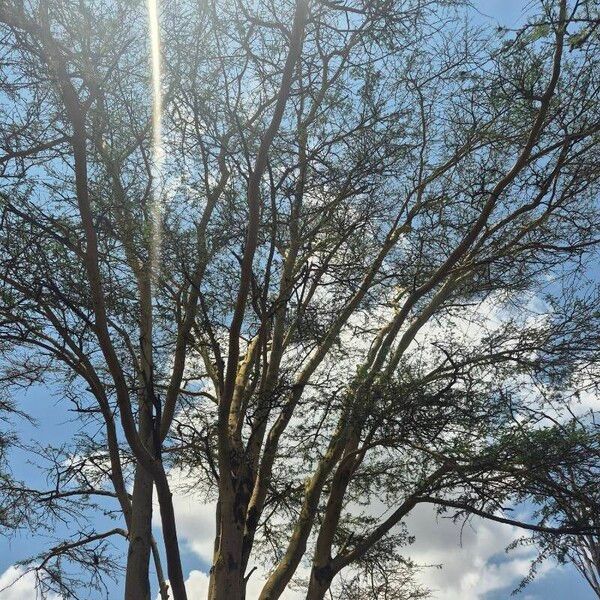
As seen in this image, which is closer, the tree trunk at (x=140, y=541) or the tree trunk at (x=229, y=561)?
the tree trunk at (x=229, y=561)

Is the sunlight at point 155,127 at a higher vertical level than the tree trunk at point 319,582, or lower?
higher

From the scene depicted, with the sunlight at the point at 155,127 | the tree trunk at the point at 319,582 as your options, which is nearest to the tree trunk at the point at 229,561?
the tree trunk at the point at 319,582

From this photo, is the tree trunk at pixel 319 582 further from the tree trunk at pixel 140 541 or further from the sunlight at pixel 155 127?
the sunlight at pixel 155 127

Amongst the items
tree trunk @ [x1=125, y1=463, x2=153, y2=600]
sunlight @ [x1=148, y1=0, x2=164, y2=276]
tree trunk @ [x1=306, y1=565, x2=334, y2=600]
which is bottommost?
tree trunk @ [x1=306, y1=565, x2=334, y2=600]

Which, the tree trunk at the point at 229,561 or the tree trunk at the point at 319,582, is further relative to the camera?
the tree trunk at the point at 319,582

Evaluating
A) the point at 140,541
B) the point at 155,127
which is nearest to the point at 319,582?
the point at 140,541

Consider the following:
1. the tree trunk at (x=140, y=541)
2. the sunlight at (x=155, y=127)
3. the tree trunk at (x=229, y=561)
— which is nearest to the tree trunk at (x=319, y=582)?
the tree trunk at (x=229, y=561)

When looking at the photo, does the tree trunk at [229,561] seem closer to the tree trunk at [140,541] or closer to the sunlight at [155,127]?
the tree trunk at [140,541]

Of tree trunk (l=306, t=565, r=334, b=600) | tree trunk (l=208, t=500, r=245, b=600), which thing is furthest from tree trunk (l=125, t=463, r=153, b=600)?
tree trunk (l=306, t=565, r=334, b=600)

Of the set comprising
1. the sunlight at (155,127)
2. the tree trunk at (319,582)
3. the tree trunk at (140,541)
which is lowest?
the tree trunk at (319,582)

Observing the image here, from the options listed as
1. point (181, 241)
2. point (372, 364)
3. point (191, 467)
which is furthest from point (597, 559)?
point (181, 241)

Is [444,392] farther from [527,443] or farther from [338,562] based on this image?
[338,562]

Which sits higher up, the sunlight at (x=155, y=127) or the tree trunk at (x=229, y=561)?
the sunlight at (x=155, y=127)

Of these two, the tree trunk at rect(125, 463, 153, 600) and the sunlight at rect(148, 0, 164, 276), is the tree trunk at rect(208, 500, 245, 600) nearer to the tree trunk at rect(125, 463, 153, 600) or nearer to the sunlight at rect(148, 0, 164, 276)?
the tree trunk at rect(125, 463, 153, 600)
